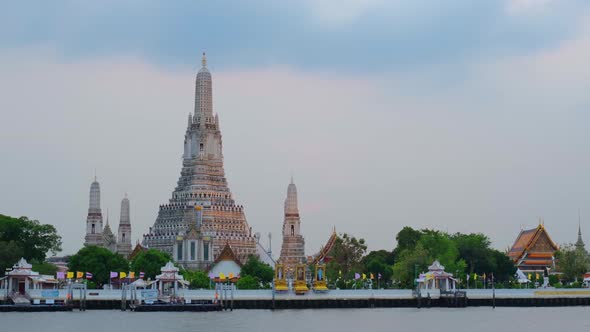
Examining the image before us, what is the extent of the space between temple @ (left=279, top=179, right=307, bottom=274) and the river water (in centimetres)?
6242

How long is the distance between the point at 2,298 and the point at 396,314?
31054 millimetres

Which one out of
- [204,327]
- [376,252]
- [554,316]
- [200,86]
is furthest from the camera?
[200,86]

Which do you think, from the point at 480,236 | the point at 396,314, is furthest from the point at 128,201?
the point at 396,314

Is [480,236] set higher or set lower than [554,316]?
higher

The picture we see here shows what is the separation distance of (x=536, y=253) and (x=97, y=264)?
6402 centimetres

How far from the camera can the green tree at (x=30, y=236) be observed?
116 metres

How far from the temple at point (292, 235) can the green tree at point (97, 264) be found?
146 ft

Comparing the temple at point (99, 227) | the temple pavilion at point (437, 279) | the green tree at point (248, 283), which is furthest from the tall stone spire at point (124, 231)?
the temple pavilion at point (437, 279)

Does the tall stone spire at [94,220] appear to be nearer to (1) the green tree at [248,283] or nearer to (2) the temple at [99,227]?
(2) the temple at [99,227]

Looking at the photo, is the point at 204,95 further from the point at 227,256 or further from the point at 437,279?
the point at 437,279

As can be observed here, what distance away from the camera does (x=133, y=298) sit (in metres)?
95.8

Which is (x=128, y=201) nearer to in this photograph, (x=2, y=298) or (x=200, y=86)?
(x=200, y=86)

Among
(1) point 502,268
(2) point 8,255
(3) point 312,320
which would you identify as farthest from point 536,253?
(3) point 312,320

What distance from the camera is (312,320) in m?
82.3
